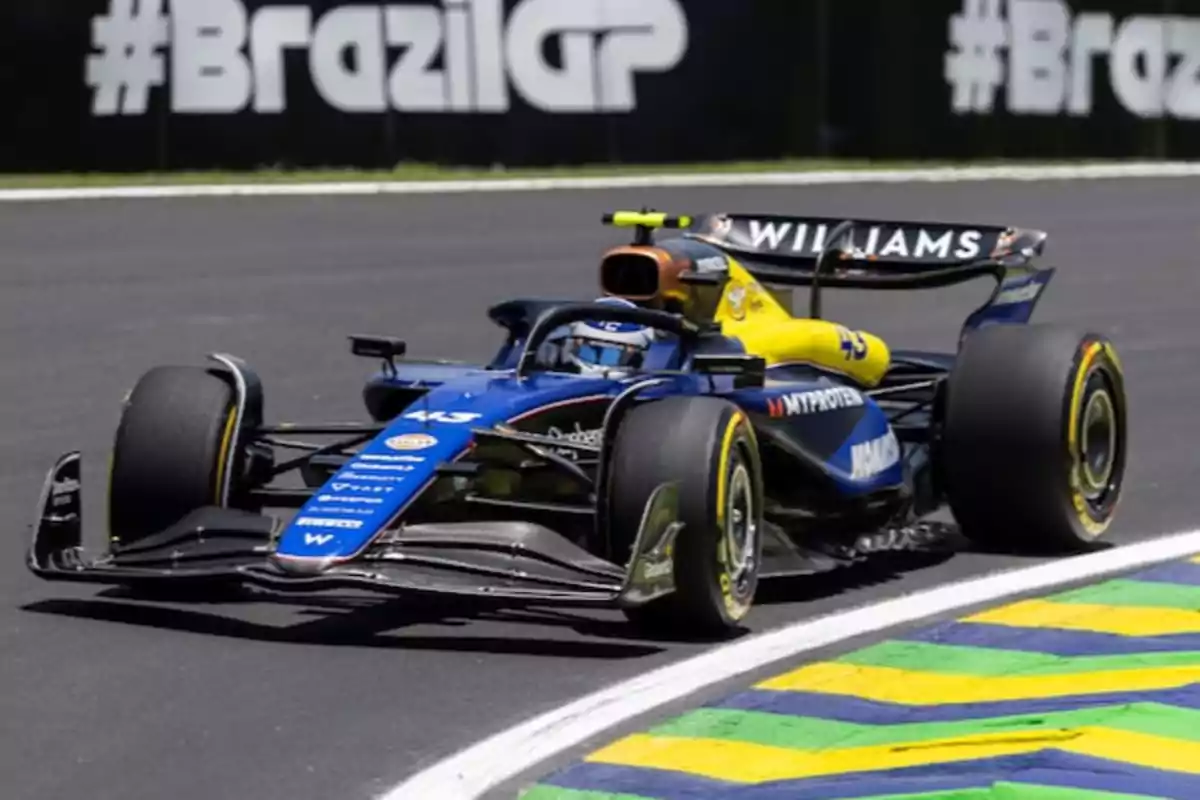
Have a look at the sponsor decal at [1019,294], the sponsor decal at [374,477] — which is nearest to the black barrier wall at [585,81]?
the sponsor decal at [1019,294]

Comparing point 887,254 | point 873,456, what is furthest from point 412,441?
point 887,254

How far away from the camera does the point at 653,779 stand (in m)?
6.26

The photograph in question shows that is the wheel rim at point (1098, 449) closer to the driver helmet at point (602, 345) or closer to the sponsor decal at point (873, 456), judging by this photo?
the sponsor decal at point (873, 456)

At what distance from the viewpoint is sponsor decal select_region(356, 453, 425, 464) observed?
7938 millimetres

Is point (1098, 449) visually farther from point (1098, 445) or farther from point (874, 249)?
point (874, 249)

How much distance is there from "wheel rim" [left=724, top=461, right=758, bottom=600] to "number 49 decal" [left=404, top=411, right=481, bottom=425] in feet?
2.71

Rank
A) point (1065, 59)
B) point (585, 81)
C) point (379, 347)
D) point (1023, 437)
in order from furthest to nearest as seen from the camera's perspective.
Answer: point (1065, 59) → point (585, 81) → point (1023, 437) → point (379, 347)

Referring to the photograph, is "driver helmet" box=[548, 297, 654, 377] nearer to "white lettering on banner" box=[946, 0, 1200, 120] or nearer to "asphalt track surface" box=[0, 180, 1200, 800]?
"asphalt track surface" box=[0, 180, 1200, 800]

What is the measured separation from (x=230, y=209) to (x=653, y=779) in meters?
15.7

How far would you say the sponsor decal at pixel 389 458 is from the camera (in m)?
7.94

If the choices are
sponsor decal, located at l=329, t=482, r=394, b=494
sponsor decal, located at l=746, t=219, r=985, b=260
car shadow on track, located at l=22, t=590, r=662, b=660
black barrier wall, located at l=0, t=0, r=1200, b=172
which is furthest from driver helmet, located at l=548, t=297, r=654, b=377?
black barrier wall, located at l=0, t=0, r=1200, b=172

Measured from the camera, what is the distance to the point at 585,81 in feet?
81.8

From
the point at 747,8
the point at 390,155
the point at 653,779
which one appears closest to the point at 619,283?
the point at 653,779

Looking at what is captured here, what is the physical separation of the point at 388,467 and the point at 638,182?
655 inches
